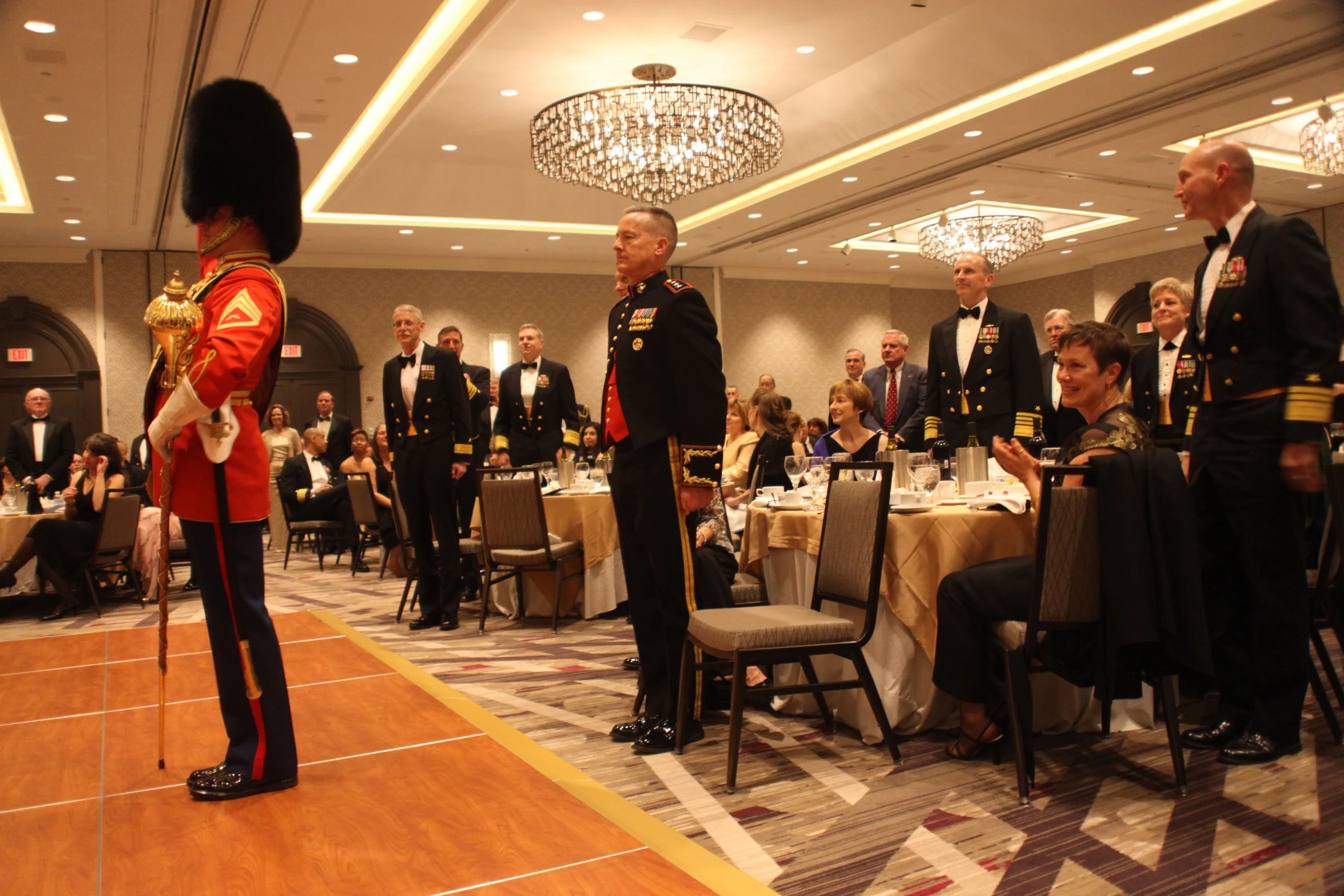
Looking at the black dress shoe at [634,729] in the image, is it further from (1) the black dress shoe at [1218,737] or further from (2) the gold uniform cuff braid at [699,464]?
(1) the black dress shoe at [1218,737]

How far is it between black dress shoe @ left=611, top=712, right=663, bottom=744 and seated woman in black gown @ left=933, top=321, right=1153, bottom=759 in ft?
3.02

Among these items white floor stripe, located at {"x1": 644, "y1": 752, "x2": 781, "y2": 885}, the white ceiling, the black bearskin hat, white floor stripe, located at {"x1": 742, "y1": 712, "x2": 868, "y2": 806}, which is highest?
the white ceiling

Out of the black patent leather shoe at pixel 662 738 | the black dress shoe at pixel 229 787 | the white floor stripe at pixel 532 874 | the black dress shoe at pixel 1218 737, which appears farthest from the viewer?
the black patent leather shoe at pixel 662 738

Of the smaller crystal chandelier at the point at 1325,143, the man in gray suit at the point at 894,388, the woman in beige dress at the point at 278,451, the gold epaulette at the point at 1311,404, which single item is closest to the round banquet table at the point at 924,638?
the gold epaulette at the point at 1311,404

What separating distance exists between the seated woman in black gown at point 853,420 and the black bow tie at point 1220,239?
5.91ft

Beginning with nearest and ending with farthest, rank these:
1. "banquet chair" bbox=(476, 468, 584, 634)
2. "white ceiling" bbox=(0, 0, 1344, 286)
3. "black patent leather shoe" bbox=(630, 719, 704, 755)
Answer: "black patent leather shoe" bbox=(630, 719, 704, 755) → "banquet chair" bbox=(476, 468, 584, 634) → "white ceiling" bbox=(0, 0, 1344, 286)

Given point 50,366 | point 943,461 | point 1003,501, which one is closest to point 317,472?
point 50,366

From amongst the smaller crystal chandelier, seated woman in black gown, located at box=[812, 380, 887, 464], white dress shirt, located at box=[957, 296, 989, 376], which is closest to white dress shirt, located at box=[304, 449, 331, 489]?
seated woman in black gown, located at box=[812, 380, 887, 464]

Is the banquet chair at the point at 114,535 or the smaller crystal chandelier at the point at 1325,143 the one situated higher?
the smaller crystal chandelier at the point at 1325,143

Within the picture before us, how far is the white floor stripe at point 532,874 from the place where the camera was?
5.41ft

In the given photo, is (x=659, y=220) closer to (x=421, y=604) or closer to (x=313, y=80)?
(x=421, y=604)

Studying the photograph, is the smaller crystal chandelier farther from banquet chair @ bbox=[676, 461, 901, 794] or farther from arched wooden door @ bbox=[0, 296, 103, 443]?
arched wooden door @ bbox=[0, 296, 103, 443]

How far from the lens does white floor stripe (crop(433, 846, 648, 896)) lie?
1647mm

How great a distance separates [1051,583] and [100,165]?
891 cm
